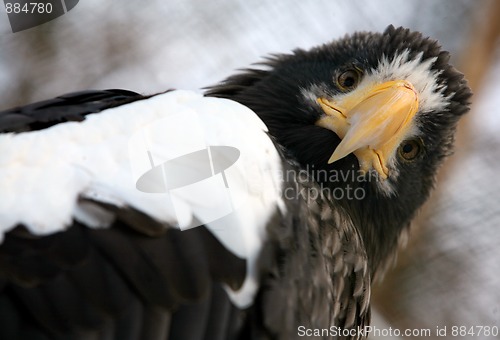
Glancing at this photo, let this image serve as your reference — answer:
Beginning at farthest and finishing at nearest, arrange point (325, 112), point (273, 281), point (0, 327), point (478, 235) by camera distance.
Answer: point (478, 235), point (325, 112), point (273, 281), point (0, 327)

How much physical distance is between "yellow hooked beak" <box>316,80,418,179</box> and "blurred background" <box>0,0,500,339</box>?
0.56 meters

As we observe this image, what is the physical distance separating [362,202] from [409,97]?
12.4 inches

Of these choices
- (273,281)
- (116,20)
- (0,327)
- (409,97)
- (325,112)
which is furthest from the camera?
(116,20)

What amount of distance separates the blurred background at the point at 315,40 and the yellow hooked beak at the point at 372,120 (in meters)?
0.56

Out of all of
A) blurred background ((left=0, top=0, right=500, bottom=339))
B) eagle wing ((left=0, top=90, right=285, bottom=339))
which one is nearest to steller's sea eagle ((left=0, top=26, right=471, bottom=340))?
eagle wing ((left=0, top=90, right=285, bottom=339))

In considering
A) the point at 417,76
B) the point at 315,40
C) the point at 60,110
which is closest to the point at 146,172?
the point at 60,110

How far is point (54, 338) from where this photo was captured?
110 centimetres

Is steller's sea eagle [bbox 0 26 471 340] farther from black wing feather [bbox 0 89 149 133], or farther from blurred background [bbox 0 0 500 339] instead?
blurred background [bbox 0 0 500 339]

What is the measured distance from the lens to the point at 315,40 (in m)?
2.16

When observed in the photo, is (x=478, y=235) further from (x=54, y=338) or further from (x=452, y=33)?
(x=54, y=338)

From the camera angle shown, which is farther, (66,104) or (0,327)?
(66,104)

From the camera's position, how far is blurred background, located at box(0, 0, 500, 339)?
2.38 m

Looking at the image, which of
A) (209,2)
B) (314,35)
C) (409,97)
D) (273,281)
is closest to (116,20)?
(209,2)

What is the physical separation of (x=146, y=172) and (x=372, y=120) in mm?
547
